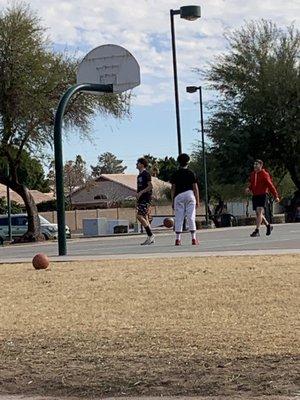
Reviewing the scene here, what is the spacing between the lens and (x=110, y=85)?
1655 cm

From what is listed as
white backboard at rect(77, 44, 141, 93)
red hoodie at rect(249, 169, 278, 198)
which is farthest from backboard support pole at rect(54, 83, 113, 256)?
red hoodie at rect(249, 169, 278, 198)

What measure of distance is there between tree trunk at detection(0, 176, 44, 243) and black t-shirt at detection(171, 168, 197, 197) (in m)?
19.6

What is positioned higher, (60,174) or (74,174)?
(74,174)

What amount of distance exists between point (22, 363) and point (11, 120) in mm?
26174

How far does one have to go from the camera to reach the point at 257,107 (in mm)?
42375

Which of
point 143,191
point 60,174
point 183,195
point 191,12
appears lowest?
point 183,195

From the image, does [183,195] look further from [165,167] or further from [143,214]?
[165,167]

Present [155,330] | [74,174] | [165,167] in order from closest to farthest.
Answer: [155,330]
[74,174]
[165,167]

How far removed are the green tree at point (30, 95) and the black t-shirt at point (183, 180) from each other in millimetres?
17282

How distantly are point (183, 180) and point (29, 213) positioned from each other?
2074 centimetres

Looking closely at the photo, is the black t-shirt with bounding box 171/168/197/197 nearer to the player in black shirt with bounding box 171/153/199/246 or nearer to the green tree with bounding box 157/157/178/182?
the player in black shirt with bounding box 171/153/199/246

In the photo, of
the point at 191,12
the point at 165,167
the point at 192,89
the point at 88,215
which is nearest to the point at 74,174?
the point at 165,167

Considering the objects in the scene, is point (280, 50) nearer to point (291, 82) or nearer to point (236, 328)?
point (291, 82)

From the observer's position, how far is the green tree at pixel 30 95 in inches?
1267
